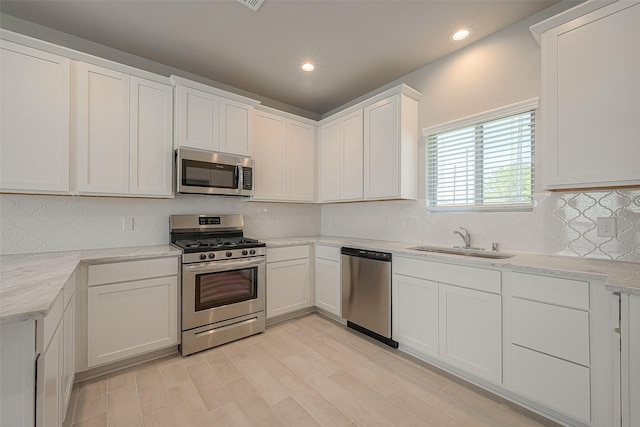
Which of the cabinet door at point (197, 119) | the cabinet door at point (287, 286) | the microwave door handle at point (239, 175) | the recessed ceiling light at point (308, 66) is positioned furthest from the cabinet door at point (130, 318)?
the recessed ceiling light at point (308, 66)

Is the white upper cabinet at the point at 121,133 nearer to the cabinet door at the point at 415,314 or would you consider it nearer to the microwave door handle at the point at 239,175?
the microwave door handle at the point at 239,175

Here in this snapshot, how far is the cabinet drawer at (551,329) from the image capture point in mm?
1508

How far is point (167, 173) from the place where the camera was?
8.57 feet

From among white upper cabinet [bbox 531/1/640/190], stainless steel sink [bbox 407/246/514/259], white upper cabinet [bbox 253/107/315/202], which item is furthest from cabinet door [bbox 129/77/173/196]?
white upper cabinet [bbox 531/1/640/190]

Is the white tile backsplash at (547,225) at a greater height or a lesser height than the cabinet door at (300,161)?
lesser

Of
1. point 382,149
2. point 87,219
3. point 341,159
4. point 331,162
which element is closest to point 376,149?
point 382,149

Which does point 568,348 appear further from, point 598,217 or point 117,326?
point 117,326

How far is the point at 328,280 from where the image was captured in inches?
127

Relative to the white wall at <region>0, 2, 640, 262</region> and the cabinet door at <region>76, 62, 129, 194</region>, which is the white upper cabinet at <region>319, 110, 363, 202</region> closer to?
the white wall at <region>0, 2, 640, 262</region>

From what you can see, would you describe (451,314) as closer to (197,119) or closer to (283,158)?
(283,158)

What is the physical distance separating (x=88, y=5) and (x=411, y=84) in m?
3.01

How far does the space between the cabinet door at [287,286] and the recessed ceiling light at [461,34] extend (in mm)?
2761

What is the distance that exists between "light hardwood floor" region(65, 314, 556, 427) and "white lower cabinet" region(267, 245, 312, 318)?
0.60 metres

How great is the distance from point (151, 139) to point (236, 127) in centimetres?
85
